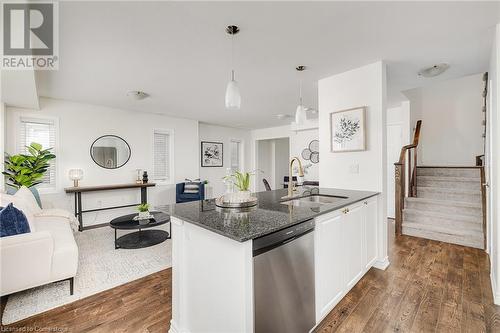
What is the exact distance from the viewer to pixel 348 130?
2.83 metres

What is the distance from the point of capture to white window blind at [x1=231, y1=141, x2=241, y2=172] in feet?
24.9

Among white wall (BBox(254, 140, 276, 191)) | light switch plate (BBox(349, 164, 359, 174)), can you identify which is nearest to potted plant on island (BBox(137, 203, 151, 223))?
light switch plate (BBox(349, 164, 359, 174))

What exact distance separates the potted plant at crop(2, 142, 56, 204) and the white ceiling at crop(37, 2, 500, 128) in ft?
3.48

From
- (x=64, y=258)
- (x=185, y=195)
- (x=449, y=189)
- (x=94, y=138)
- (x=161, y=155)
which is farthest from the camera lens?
(x=161, y=155)

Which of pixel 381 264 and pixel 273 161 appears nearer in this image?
pixel 381 264

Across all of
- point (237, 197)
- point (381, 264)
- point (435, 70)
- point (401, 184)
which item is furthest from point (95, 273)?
point (435, 70)

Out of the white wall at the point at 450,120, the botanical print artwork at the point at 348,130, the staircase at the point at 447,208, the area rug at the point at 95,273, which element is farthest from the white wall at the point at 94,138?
the white wall at the point at 450,120

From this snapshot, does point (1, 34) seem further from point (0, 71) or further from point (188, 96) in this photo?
point (188, 96)

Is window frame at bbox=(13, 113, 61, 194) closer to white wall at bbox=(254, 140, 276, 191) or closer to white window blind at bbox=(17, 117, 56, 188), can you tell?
white window blind at bbox=(17, 117, 56, 188)

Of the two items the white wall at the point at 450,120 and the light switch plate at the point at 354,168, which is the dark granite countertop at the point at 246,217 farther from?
the white wall at the point at 450,120

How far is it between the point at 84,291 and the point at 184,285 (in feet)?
4.41

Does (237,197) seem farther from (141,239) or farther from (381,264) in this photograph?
(141,239)

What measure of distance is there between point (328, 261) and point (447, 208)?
3265 millimetres

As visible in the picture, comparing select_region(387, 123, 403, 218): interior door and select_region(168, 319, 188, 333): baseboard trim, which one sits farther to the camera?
select_region(387, 123, 403, 218): interior door
